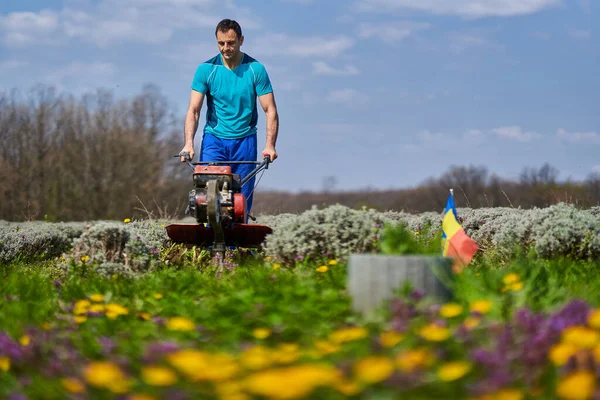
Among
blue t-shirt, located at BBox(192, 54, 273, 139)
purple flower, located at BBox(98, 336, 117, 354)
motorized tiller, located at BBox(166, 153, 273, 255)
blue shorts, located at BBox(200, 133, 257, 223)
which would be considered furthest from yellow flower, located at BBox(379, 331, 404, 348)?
blue t-shirt, located at BBox(192, 54, 273, 139)

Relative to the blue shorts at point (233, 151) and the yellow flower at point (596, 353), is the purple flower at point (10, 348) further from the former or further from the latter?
the blue shorts at point (233, 151)

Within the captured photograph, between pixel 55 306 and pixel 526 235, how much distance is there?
15.0 feet

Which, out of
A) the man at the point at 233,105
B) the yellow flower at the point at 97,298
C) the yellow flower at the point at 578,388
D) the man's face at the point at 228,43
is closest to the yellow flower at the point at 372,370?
the yellow flower at the point at 578,388

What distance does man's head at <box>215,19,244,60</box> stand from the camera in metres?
7.54

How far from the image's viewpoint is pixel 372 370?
8.07 feet

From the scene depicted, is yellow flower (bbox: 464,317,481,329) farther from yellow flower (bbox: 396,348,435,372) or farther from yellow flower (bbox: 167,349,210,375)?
yellow flower (bbox: 167,349,210,375)

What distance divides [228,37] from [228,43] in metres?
0.06

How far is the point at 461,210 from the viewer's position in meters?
10.9

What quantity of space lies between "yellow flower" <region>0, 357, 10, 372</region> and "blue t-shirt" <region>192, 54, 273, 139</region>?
15.1ft

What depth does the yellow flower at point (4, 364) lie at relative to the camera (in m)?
3.46

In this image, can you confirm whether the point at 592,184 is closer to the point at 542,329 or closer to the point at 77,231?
the point at 77,231

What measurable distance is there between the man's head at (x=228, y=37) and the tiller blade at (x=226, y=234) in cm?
185

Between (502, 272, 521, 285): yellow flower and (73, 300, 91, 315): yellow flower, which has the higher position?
(502, 272, 521, 285): yellow flower

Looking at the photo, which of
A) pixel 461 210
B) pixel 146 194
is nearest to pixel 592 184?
pixel 461 210
